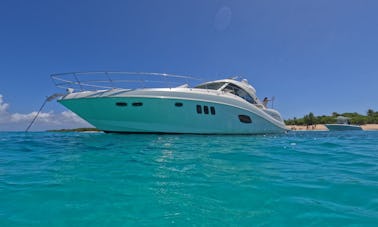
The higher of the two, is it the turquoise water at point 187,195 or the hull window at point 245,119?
the hull window at point 245,119

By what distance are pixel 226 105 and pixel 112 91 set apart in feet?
21.1

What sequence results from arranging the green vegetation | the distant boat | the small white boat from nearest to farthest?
the small white boat < the distant boat < the green vegetation

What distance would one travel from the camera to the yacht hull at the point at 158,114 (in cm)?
1203

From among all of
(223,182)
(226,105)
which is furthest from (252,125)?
(223,182)

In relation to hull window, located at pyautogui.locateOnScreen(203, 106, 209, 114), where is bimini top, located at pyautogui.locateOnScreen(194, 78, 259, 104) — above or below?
above

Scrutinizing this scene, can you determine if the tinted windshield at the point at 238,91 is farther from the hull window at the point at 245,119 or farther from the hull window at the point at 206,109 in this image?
the hull window at the point at 206,109

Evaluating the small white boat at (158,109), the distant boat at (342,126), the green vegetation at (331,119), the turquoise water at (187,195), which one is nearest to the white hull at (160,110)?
the small white boat at (158,109)

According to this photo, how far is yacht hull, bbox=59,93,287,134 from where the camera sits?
12.0m

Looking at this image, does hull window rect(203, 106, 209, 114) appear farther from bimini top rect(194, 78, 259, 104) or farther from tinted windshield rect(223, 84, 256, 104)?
tinted windshield rect(223, 84, 256, 104)

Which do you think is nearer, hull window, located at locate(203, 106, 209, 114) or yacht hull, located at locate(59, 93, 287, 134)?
yacht hull, located at locate(59, 93, 287, 134)

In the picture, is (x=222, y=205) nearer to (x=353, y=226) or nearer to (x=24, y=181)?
(x=353, y=226)

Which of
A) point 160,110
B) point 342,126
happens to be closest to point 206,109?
point 160,110

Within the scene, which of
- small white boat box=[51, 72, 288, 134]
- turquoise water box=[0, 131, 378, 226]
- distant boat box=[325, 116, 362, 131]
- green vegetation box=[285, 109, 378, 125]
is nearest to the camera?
turquoise water box=[0, 131, 378, 226]

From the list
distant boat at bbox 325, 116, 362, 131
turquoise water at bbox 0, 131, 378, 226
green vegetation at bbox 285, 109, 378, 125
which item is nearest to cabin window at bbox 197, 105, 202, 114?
turquoise water at bbox 0, 131, 378, 226
